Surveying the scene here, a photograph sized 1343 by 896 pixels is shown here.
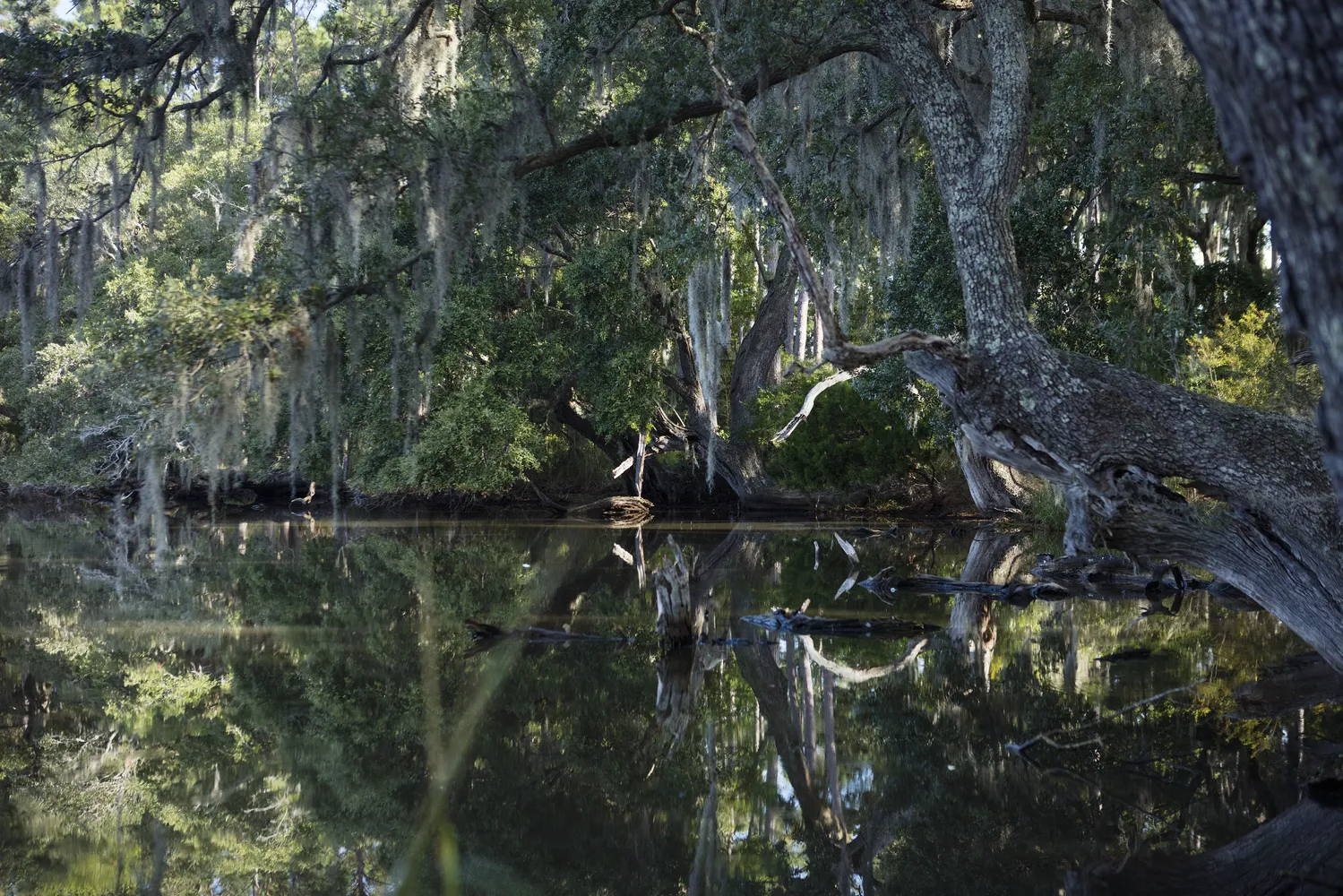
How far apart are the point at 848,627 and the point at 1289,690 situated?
3245 millimetres

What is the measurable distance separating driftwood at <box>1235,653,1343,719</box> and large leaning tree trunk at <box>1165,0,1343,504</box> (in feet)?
16.8

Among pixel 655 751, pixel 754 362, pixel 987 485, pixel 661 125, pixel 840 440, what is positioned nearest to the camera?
pixel 655 751

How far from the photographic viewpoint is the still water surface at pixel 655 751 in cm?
461

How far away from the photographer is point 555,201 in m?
14.5

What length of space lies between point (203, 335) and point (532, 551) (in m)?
9.18

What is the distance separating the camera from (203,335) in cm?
720

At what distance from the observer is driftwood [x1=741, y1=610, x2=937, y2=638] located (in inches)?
360

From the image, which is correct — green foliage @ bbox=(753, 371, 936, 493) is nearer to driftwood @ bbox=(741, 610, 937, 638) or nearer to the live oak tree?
the live oak tree

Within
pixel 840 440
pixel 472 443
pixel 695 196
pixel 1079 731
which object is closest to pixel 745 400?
pixel 840 440

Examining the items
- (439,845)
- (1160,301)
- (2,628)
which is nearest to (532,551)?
(2,628)

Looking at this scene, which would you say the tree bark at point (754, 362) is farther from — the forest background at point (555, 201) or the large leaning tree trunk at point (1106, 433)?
the large leaning tree trunk at point (1106, 433)

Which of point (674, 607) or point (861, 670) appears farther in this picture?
point (674, 607)

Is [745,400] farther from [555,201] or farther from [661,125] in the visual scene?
[661,125]

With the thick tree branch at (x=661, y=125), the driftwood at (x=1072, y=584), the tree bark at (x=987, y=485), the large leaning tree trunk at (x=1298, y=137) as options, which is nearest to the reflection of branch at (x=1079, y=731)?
the driftwood at (x=1072, y=584)
